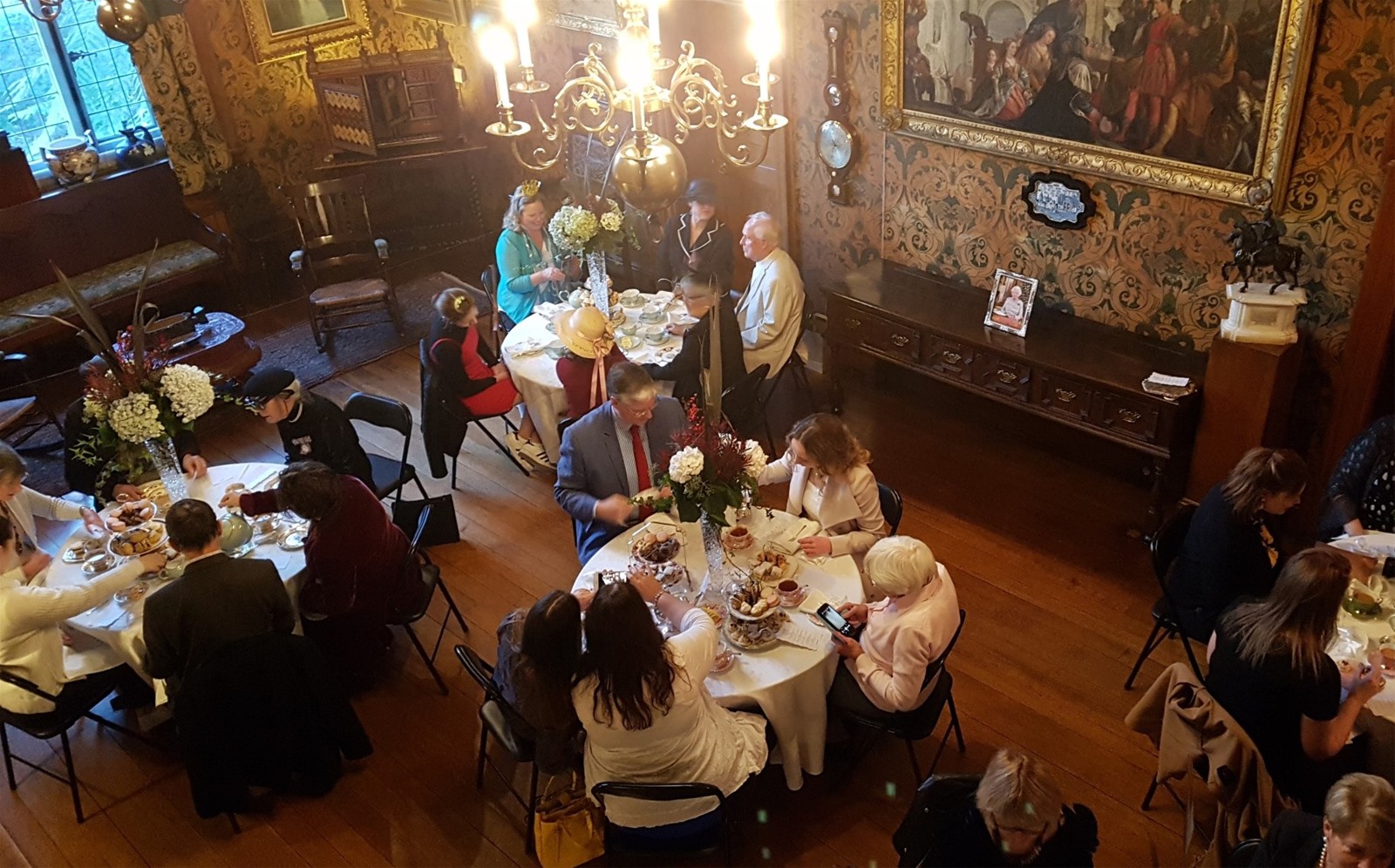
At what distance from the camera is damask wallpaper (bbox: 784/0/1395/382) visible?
179 inches

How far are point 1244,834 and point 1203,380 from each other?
2.33m

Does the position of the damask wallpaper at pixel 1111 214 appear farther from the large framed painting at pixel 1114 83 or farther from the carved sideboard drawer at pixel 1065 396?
the carved sideboard drawer at pixel 1065 396

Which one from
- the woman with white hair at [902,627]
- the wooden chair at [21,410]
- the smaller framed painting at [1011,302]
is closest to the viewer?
the woman with white hair at [902,627]

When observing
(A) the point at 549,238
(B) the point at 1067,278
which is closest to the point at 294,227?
(A) the point at 549,238

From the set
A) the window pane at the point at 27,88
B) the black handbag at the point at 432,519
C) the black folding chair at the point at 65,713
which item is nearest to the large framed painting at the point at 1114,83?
the black handbag at the point at 432,519

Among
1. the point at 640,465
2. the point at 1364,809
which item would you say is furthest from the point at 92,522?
the point at 1364,809

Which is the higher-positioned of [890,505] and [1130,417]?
[890,505]

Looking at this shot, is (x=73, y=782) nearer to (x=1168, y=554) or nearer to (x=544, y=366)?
(x=544, y=366)

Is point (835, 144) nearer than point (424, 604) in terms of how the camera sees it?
No

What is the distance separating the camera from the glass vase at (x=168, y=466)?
4.77 m

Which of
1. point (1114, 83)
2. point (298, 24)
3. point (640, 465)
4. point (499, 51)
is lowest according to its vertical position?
point (640, 465)

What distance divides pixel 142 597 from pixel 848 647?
2.81 metres

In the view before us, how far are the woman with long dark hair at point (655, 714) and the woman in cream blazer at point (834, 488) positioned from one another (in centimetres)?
79

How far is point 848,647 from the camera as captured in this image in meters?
3.85
